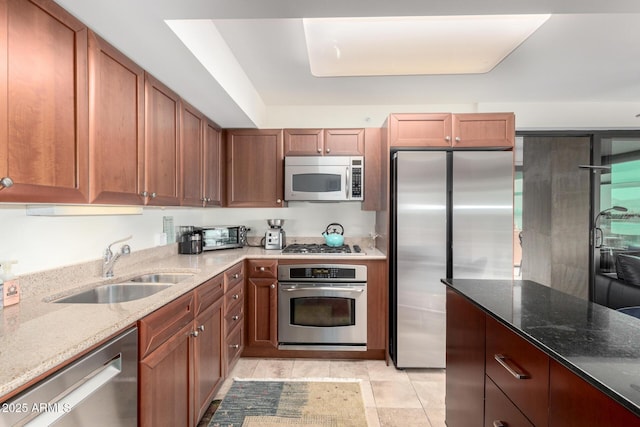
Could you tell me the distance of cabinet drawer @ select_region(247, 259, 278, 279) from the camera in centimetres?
264

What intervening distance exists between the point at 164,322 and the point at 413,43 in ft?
7.44

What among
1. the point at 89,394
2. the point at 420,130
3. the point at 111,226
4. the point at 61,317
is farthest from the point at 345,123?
the point at 89,394

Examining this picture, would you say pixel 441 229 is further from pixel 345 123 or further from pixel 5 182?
pixel 5 182

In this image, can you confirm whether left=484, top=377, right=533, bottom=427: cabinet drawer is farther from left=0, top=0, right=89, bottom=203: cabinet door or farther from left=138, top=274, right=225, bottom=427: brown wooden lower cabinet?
left=0, top=0, right=89, bottom=203: cabinet door

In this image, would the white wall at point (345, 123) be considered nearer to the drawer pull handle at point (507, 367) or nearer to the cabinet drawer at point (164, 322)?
the cabinet drawer at point (164, 322)

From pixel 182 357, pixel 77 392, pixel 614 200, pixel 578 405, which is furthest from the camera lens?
pixel 614 200

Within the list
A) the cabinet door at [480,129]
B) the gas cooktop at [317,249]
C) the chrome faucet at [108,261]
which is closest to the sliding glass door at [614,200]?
the cabinet door at [480,129]

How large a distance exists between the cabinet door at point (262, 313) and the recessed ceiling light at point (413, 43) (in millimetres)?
1887

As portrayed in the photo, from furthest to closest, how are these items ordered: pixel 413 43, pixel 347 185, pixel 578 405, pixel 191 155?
pixel 347 185 → pixel 191 155 → pixel 413 43 → pixel 578 405

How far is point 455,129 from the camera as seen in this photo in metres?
2.57

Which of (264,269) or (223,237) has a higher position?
(223,237)

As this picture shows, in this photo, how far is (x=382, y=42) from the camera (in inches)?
81.0

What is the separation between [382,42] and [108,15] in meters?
1.59

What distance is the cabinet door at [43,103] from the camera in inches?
37.7
